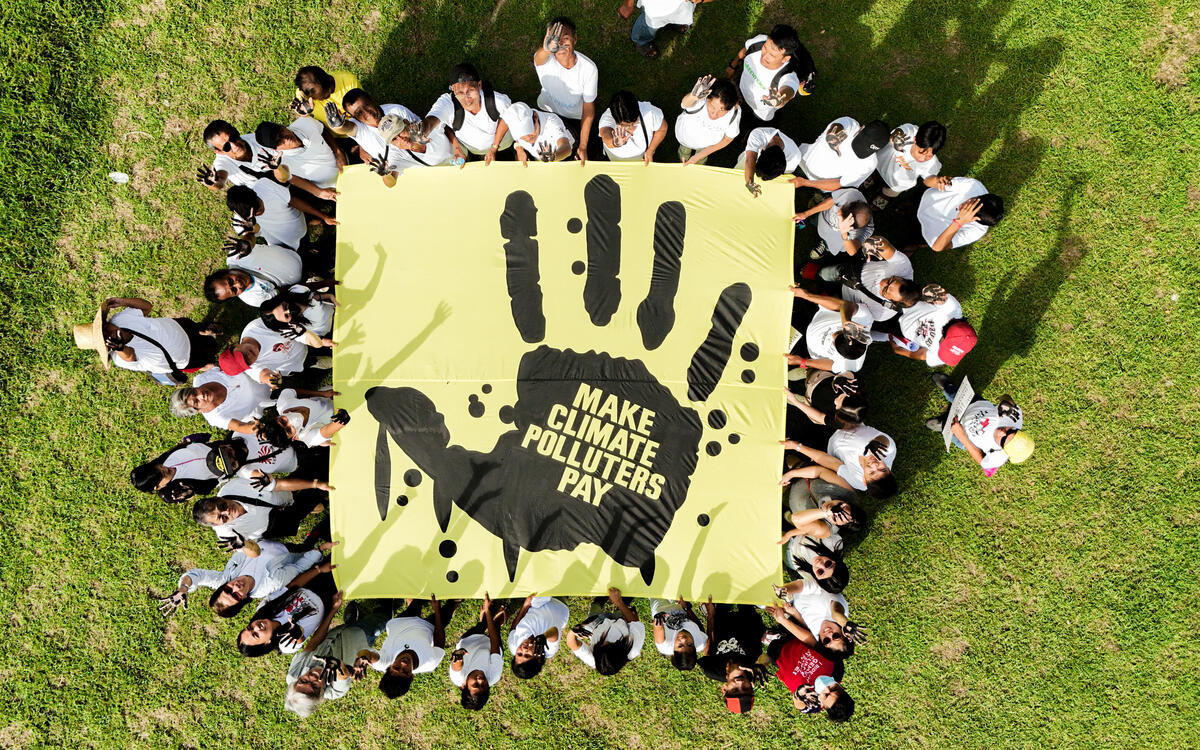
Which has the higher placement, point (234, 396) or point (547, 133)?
point (547, 133)

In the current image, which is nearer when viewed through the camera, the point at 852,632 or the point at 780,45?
the point at 780,45

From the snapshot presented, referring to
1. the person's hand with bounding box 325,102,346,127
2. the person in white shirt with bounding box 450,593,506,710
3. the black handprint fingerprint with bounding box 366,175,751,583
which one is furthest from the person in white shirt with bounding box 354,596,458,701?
the person's hand with bounding box 325,102,346,127

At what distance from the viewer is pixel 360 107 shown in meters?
5.84

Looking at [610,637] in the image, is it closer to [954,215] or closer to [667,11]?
[954,215]

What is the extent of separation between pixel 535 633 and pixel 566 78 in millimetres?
5661

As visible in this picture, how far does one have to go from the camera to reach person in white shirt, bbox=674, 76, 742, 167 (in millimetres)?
5820

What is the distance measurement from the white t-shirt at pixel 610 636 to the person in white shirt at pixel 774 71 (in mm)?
5602

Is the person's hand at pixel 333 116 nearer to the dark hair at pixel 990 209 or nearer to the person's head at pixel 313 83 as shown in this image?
the person's head at pixel 313 83

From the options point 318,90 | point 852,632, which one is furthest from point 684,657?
point 318,90

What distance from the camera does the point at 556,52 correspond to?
5.75m

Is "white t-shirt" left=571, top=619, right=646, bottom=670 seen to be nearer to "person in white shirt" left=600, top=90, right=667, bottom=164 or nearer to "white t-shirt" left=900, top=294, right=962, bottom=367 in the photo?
"white t-shirt" left=900, top=294, right=962, bottom=367

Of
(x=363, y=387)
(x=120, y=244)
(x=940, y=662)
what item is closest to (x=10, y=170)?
(x=120, y=244)

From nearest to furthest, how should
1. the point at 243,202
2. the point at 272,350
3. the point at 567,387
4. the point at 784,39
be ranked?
1. the point at 784,39
2. the point at 243,202
3. the point at 272,350
4. the point at 567,387

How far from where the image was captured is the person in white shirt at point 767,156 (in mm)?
6234
